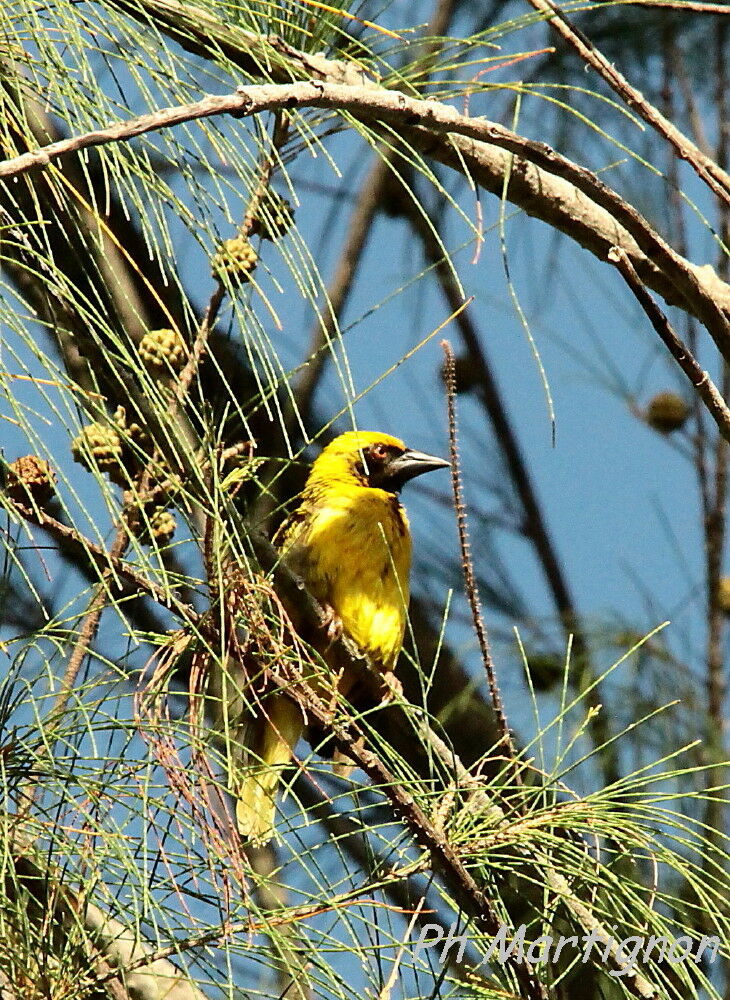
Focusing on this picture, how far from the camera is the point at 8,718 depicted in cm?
207

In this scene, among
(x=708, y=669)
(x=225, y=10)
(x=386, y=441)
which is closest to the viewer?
(x=225, y=10)

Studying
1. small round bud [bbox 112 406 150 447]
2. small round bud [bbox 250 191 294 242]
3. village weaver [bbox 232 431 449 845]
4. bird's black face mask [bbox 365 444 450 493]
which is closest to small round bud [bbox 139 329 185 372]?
small round bud [bbox 112 406 150 447]

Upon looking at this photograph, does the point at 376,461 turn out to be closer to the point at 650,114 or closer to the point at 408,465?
the point at 408,465

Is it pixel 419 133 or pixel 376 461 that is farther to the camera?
pixel 376 461

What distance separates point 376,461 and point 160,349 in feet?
7.34

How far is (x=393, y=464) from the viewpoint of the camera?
425 cm

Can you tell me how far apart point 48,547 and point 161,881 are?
500mm

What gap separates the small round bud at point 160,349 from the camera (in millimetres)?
2061

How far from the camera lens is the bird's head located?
13.6 ft

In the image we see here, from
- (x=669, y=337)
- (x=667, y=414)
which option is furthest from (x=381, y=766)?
(x=667, y=414)

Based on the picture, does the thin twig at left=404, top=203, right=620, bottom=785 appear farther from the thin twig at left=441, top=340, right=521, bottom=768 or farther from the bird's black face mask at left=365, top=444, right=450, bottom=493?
the thin twig at left=441, top=340, right=521, bottom=768

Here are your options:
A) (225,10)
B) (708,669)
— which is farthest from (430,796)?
(708,669)

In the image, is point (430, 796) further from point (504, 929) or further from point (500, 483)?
point (500, 483)

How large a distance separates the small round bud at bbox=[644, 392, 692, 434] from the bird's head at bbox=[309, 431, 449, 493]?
144 centimetres
